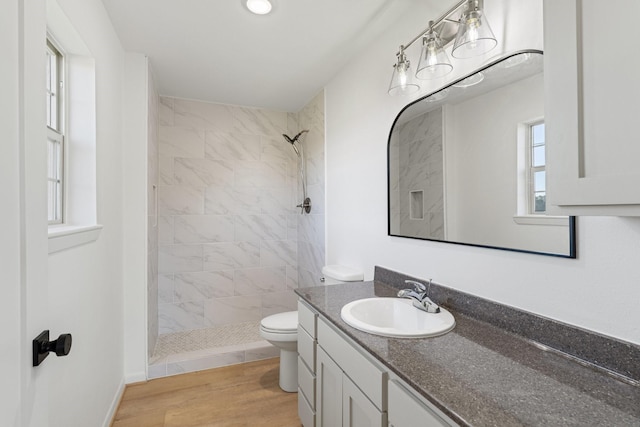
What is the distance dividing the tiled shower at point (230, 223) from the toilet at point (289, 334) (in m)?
0.53

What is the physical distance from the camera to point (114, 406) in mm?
1975

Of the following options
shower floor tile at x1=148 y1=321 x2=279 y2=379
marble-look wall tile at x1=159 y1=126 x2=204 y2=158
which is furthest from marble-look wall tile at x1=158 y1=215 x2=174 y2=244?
shower floor tile at x1=148 y1=321 x2=279 y2=379

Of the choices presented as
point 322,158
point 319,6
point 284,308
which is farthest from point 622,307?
point 284,308

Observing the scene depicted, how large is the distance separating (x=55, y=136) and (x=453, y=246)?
197 centimetres

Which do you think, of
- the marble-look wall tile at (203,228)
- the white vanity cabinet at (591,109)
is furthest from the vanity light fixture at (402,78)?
the marble-look wall tile at (203,228)

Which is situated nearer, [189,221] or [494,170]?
[494,170]

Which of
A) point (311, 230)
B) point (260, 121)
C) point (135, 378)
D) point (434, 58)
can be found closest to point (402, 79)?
point (434, 58)

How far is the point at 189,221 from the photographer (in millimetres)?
3129

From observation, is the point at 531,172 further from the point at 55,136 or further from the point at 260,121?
the point at 260,121

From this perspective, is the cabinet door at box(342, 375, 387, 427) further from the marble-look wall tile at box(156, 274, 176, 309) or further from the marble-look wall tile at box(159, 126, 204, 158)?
the marble-look wall tile at box(159, 126, 204, 158)

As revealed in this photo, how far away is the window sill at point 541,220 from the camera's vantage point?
1030mm

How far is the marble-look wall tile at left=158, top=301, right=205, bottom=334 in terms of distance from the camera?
302 cm

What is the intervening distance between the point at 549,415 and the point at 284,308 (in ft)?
9.88

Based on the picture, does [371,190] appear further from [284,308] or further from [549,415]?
[284,308]
